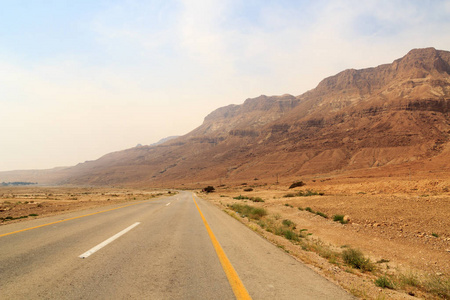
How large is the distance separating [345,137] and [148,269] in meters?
116

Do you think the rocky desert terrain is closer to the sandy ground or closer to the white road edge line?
the sandy ground

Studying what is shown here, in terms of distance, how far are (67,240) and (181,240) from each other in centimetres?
329

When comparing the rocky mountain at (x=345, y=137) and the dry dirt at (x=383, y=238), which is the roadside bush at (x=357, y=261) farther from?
the rocky mountain at (x=345, y=137)

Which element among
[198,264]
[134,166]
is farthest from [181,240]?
[134,166]

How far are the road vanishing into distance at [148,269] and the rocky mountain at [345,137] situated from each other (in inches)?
2382

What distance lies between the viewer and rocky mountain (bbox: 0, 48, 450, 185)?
86625 mm

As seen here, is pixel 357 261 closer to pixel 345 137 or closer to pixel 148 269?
pixel 148 269

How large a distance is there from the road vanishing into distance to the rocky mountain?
199 feet

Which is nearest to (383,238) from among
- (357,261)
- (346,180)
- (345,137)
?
(357,261)

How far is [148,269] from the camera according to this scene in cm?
495

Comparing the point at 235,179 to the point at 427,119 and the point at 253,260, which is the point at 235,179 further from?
the point at 253,260

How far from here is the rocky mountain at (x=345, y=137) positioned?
86.6 m

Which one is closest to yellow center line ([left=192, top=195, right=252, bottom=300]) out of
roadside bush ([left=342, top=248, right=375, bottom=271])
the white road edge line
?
the white road edge line

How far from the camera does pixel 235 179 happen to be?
367 ft
